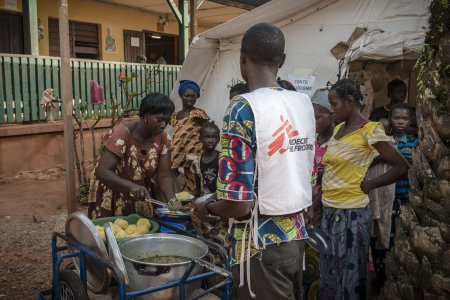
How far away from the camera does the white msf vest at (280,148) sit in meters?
1.68

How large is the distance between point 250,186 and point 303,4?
3868mm

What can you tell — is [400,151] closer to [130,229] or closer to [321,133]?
[321,133]

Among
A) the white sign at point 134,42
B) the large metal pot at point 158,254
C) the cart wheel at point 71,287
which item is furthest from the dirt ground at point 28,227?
the white sign at point 134,42

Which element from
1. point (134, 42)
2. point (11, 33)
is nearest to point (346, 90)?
point (11, 33)

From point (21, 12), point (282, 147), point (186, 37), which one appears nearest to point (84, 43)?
point (21, 12)

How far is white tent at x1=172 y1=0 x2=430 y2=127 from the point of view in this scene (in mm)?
4469

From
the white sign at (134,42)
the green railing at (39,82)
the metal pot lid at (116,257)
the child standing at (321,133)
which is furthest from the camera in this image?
the white sign at (134,42)

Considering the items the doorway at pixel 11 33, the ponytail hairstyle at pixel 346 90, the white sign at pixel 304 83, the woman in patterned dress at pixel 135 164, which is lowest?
the woman in patterned dress at pixel 135 164

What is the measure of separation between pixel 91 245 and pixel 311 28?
155 inches

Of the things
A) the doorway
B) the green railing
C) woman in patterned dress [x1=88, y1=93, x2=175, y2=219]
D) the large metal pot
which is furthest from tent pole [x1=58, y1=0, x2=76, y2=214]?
the doorway

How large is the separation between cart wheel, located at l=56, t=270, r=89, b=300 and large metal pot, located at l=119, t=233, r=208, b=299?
1.06ft

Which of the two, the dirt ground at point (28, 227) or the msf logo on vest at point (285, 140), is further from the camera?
the dirt ground at point (28, 227)

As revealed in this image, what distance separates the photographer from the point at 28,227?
18.2ft

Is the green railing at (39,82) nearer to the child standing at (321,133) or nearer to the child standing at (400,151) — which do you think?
the child standing at (321,133)
